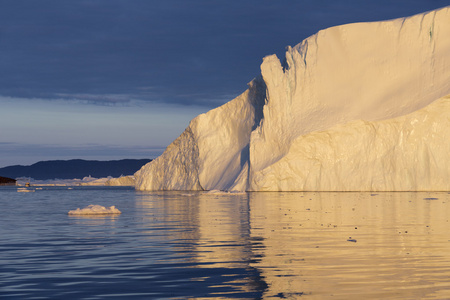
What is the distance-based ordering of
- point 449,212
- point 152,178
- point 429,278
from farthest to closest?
point 152,178, point 449,212, point 429,278

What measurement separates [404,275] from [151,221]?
12433 mm

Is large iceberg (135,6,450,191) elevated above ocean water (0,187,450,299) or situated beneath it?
elevated above

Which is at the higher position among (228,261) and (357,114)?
(357,114)

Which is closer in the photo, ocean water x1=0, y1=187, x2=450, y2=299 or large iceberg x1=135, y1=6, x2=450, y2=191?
ocean water x1=0, y1=187, x2=450, y2=299

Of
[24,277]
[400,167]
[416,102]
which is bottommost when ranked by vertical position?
[24,277]

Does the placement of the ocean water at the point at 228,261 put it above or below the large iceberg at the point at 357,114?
below

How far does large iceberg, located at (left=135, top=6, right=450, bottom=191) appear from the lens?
170 ft

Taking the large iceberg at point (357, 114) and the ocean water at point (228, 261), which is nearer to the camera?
the ocean water at point (228, 261)

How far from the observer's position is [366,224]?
18203mm

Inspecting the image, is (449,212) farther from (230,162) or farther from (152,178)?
(152,178)

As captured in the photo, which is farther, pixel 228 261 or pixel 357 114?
pixel 357 114

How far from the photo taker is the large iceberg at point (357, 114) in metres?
51.7

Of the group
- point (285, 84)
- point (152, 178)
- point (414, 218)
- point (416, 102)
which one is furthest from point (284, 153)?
point (414, 218)

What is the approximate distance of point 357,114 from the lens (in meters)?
54.5
